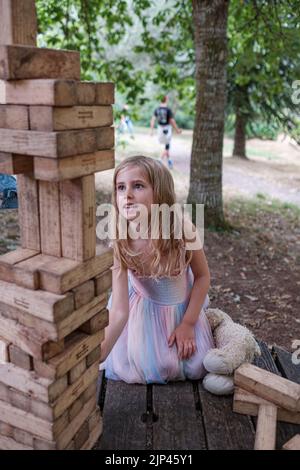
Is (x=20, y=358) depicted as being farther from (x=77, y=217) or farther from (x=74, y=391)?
(x=77, y=217)

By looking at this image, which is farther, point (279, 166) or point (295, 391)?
point (279, 166)

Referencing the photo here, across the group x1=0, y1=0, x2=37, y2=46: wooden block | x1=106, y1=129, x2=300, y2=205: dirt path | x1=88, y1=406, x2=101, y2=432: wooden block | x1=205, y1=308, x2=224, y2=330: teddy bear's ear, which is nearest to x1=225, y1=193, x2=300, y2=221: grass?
x1=106, y1=129, x2=300, y2=205: dirt path

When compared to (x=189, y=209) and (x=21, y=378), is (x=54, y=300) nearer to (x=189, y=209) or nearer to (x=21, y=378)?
(x=21, y=378)

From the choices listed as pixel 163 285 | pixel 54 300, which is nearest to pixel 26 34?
pixel 54 300

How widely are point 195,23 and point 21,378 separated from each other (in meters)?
4.98

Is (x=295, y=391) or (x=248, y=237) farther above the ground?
(x=295, y=391)

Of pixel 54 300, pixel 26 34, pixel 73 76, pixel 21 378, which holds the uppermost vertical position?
pixel 26 34

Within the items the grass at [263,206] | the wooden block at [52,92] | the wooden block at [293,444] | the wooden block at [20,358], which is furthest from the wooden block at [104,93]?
the grass at [263,206]

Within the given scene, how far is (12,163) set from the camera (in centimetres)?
141

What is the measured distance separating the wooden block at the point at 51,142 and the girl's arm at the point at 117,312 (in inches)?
34.4

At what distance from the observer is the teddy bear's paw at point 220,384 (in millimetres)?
2029

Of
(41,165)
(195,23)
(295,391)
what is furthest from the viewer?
(195,23)

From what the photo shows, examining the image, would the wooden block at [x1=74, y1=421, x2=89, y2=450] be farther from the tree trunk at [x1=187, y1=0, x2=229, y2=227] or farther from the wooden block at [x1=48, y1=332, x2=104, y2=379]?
the tree trunk at [x1=187, y1=0, x2=229, y2=227]

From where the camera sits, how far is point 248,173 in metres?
12.2
